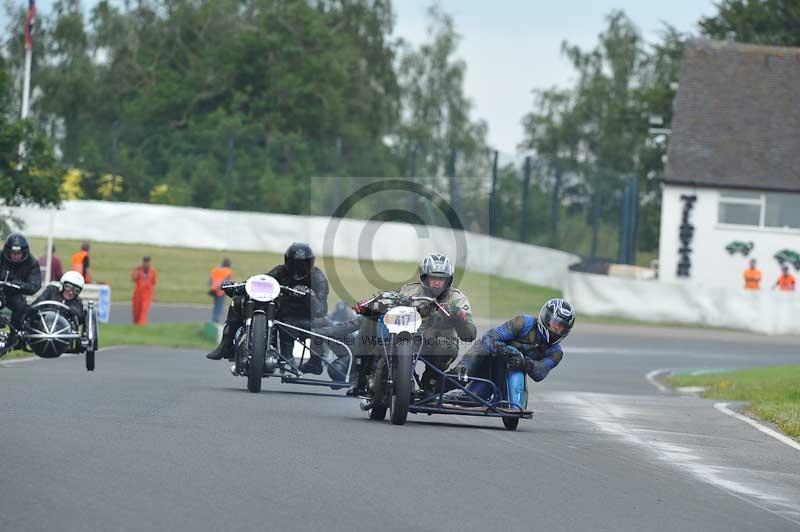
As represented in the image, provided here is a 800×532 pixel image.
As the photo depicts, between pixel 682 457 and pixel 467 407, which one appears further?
pixel 467 407

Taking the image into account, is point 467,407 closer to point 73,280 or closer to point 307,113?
point 73,280

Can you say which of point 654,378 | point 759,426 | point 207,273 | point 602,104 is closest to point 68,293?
point 759,426

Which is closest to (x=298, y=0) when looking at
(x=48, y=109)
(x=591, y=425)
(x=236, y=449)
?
(x=48, y=109)

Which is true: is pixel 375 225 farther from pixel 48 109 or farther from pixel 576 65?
pixel 576 65

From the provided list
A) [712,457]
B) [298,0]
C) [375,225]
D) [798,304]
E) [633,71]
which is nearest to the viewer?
[712,457]

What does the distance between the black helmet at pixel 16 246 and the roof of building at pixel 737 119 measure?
35294mm

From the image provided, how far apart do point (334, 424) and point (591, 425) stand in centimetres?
362

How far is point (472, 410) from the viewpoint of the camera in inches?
527

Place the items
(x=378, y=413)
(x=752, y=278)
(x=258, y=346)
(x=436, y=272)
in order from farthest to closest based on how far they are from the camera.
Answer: (x=752, y=278), (x=258, y=346), (x=378, y=413), (x=436, y=272)

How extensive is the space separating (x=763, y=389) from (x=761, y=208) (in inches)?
1198

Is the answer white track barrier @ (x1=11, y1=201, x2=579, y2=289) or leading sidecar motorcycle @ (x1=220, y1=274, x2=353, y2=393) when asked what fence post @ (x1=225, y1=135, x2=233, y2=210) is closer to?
white track barrier @ (x1=11, y1=201, x2=579, y2=289)

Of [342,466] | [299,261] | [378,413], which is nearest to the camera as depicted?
[342,466]

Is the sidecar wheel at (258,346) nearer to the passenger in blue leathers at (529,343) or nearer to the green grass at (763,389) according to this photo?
the passenger in blue leathers at (529,343)

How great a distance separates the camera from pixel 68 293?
18875 mm
